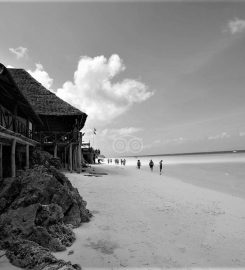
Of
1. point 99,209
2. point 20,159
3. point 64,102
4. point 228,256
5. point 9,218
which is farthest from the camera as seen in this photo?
point 64,102

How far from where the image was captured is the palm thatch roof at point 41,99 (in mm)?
19484

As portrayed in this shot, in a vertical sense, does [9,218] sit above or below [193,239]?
above

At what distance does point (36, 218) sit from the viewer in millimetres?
6059

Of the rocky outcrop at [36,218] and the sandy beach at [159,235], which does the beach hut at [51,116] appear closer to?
the sandy beach at [159,235]

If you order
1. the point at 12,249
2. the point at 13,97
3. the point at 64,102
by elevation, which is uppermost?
the point at 64,102

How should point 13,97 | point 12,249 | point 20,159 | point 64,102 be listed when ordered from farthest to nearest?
point 64,102
point 20,159
point 13,97
point 12,249

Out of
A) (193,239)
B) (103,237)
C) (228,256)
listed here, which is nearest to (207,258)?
(228,256)

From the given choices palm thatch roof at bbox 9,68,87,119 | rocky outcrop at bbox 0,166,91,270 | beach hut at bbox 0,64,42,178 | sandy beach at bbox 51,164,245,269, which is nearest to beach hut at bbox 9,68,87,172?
palm thatch roof at bbox 9,68,87,119

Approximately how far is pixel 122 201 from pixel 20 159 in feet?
21.5

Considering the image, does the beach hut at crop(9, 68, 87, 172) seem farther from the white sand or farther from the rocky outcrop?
the rocky outcrop

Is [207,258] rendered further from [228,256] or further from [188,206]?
[188,206]

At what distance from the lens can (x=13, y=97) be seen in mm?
11070

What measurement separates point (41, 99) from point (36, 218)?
15832mm

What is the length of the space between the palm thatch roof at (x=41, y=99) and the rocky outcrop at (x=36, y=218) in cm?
1206
